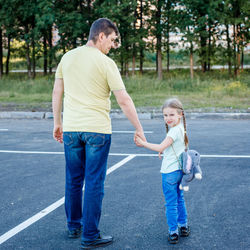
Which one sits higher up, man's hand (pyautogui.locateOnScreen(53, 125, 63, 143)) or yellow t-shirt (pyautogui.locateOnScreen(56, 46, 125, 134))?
yellow t-shirt (pyautogui.locateOnScreen(56, 46, 125, 134))

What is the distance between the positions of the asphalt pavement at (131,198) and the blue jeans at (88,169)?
1.04 ft

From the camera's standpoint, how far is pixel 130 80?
21656 mm

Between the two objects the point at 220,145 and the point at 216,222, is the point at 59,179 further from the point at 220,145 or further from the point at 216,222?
the point at 220,145

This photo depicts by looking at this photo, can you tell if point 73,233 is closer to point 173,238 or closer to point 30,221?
point 30,221

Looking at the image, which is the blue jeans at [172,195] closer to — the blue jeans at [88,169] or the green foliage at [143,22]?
the blue jeans at [88,169]

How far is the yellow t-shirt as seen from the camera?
3523 mm

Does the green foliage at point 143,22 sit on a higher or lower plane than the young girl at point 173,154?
higher

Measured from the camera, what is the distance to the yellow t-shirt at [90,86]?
3523 mm

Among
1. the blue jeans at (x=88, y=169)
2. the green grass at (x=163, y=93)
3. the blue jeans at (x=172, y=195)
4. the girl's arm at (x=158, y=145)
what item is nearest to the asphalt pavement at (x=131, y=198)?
the blue jeans at (x=172, y=195)

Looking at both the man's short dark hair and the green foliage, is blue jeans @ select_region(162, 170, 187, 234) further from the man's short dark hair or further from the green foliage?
the green foliage

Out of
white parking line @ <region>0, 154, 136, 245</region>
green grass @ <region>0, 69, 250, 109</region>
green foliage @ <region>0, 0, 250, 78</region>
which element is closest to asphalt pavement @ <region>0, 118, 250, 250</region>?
white parking line @ <region>0, 154, 136, 245</region>

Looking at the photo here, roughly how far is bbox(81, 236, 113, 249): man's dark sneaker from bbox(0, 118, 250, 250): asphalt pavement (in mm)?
59

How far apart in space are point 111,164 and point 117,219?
8.46 feet

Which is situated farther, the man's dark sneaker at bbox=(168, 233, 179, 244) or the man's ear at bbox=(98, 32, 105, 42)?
the man's dark sneaker at bbox=(168, 233, 179, 244)
